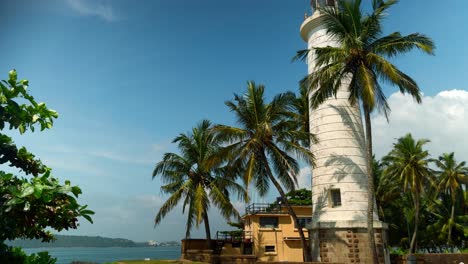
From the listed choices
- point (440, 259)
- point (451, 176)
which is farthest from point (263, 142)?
point (451, 176)

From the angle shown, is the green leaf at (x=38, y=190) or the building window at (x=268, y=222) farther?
the building window at (x=268, y=222)

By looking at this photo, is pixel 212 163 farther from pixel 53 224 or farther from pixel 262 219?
pixel 53 224

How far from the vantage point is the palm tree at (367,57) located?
830 inches

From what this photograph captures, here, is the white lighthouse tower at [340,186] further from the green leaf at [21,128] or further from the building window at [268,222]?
the green leaf at [21,128]

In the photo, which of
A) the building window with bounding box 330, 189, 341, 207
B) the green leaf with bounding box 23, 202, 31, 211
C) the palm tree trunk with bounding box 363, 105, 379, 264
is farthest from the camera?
the building window with bounding box 330, 189, 341, 207

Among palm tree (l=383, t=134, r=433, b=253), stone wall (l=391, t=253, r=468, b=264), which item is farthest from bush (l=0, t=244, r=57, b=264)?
palm tree (l=383, t=134, r=433, b=253)

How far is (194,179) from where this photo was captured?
29.2 m

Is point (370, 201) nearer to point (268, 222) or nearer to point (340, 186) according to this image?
point (340, 186)

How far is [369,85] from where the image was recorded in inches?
803

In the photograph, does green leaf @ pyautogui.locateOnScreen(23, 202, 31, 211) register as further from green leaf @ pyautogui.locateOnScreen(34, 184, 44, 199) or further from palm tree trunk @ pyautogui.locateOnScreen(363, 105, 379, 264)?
palm tree trunk @ pyautogui.locateOnScreen(363, 105, 379, 264)

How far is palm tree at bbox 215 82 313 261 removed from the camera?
79.5 feet

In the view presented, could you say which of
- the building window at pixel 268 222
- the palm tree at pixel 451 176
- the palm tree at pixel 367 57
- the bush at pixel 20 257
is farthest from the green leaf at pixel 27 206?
the palm tree at pixel 451 176

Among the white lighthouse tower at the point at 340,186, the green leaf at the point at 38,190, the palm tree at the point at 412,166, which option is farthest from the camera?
the palm tree at the point at 412,166

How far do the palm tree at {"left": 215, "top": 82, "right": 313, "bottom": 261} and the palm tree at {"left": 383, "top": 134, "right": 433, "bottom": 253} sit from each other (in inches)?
704
